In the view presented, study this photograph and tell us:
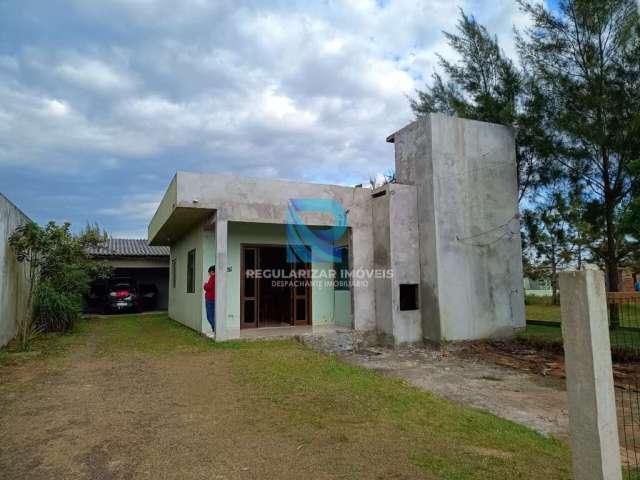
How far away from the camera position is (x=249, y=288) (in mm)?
10117

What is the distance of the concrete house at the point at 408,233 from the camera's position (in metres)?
8.37

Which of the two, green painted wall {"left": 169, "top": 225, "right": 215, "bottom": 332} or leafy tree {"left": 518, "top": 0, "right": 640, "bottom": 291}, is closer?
Result: leafy tree {"left": 518, "top": 0, "right": 640, "bottom": 291}

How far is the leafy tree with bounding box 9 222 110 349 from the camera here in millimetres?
8016

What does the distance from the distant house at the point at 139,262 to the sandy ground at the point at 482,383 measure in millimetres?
12971

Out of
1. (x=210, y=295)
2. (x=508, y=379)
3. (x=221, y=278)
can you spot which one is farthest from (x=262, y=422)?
(x=210, y=295)

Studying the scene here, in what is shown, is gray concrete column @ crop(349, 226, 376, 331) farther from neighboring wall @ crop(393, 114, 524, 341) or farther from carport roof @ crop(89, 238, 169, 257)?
carport roof @ crop(89, 238, 169, 257)

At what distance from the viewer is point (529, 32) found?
9.31 metres

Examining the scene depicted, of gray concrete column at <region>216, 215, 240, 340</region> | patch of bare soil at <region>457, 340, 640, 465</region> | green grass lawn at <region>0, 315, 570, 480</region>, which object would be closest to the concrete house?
gray concrete column at <region>216, 215, 240, 340</region>

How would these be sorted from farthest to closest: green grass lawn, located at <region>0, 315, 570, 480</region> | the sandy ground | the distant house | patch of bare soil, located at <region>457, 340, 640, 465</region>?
the distant house < the sandy ground < patch of bare soil, located at <region>457, 340, 640, 465</region> < green grass lawn, located at <region>0, 315, 570, 480</region>

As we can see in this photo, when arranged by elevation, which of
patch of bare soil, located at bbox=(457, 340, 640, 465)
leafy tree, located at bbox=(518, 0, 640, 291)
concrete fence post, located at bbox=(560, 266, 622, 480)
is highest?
leafy tree, located at bbox=(518, 0, 640, 291)

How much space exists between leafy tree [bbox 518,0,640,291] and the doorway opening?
682 centimetres

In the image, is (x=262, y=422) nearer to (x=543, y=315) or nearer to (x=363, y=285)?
(x=363, y=285)

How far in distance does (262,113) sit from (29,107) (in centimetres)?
568

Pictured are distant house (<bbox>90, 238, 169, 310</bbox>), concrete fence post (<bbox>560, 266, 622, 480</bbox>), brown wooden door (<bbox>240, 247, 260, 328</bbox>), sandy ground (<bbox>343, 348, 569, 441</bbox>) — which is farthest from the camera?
distant house (<bbox>90, 238, 169, 310</bbox>)
